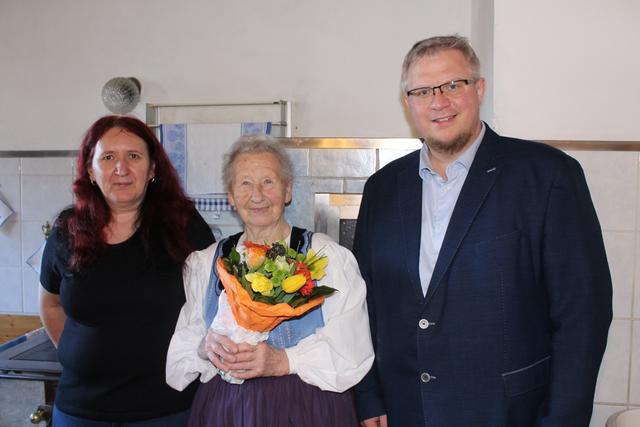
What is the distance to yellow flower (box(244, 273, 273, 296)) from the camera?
1093 mm

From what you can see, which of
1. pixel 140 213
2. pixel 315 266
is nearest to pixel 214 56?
pixel 140 213

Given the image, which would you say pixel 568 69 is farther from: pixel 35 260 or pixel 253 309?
pixel 35 260

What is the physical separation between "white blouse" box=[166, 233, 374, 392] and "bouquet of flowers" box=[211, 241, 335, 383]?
0.36 ft

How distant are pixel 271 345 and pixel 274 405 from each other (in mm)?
142

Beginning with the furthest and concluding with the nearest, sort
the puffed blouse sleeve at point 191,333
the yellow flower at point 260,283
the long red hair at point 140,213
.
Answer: the long red hair at point 140,213 < the puffed blouse sleeve at point 191,333 < the yellow flower at point 260,283

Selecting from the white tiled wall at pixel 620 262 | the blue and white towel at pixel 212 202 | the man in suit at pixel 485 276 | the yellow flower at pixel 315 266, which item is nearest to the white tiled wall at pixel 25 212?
the blue and white towel at pixel 212 202

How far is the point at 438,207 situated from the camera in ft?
4.26

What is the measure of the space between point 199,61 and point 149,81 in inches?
11.4

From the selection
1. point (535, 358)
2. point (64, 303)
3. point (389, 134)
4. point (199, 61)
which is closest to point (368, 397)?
point (535, 358)

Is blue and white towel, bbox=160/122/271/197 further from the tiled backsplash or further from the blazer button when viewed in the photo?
the blazer button

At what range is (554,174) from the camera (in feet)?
3.84

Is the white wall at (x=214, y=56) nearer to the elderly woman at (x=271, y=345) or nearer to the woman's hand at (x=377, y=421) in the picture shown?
the elderly woman at (x=271, y=345)

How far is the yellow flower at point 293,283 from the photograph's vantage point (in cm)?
110

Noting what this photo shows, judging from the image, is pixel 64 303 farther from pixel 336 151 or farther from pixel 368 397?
pixel 336 151
